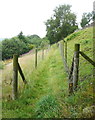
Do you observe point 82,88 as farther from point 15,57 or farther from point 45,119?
point 15,57

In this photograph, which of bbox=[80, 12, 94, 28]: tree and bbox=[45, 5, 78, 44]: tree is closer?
bbox=[45, 5, 78, 44]: tree

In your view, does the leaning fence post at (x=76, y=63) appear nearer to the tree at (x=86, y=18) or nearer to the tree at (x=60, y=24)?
the tree at (x=60, y=24)

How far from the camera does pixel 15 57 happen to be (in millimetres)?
5441

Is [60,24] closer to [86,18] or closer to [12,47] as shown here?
[86,18]

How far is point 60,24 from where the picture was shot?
5350 centimetres

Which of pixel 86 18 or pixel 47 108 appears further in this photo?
pixel 86 18

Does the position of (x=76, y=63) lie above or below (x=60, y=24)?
below

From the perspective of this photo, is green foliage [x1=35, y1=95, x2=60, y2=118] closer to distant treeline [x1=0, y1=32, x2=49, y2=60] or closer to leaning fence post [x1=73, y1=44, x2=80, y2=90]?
leaning fence post [x1=73, y1=44, x2=80, y2=90]

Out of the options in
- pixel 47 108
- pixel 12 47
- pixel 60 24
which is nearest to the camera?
pixel 47 108

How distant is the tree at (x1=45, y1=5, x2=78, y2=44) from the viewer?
170 ft

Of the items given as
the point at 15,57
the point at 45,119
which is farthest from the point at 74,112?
the point at 15,57

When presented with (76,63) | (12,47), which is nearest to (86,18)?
(12,47)

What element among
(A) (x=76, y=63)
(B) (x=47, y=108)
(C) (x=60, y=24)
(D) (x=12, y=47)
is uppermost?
(C) (x=60, y=24)

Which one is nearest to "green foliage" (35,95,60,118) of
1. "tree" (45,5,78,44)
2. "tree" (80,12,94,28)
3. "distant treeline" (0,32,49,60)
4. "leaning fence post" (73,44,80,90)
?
"leaning fence post" (73,44,80,90)
